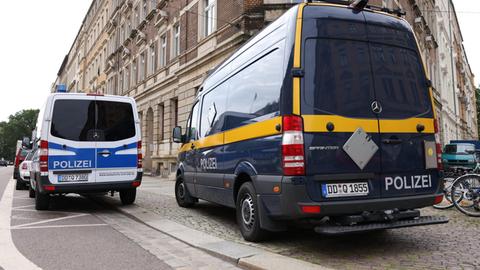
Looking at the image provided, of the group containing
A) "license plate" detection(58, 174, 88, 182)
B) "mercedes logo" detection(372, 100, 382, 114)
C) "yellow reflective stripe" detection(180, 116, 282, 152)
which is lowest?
"license plate" detection(58, 174, 88, 182)

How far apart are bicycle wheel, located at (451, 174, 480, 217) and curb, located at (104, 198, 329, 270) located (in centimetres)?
454

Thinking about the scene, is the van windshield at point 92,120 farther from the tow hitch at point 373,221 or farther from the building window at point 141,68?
the building window at point 141,68

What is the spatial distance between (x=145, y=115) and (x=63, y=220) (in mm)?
19411

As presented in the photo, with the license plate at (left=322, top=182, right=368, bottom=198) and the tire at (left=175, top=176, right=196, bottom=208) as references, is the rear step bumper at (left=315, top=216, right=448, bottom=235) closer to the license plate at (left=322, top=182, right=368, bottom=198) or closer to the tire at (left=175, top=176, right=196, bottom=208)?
the license plate at (left=322, top=182, right=368, bottom=198)

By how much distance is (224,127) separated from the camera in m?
6.19

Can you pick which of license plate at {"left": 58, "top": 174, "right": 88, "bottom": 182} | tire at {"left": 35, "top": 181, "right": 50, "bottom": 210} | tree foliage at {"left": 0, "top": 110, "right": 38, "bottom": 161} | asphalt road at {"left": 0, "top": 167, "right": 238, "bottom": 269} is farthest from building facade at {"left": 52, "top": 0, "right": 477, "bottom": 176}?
tree foliage at {"left": 0, "top": 110, "right": 38, "bottom": 161}

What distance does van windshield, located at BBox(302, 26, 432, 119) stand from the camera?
4.35 meters

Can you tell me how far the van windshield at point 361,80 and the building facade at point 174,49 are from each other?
374 inches

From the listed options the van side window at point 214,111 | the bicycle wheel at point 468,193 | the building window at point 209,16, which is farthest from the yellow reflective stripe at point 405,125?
the building window at point 209,16

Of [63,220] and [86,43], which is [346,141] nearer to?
[63,220]

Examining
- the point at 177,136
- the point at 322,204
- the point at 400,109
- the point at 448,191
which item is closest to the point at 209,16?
the point at 177,136

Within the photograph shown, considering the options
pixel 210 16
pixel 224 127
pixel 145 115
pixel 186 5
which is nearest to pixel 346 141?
pixel 224 127

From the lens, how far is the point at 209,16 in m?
18.3

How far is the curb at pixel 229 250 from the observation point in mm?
4140
